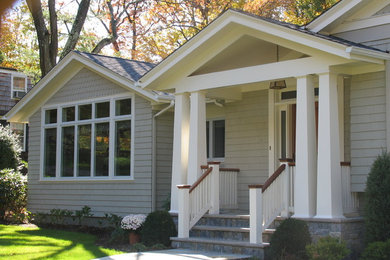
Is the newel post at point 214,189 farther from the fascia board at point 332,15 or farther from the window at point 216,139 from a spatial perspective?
the fascia board at point 332,15

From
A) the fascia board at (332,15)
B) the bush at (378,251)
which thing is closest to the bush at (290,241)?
the bush at (378,251)

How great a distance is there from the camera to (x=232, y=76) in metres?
9.41

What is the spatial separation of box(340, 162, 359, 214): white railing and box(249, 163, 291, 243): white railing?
2.97 ft

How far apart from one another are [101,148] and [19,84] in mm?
15913

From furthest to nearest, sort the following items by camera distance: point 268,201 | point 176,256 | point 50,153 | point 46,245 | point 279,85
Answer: point 50,153 < point 46,245 < point 279,85 < point 268,201 < point 176,256

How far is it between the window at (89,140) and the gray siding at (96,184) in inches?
9.4

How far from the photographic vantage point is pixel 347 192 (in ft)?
28.3

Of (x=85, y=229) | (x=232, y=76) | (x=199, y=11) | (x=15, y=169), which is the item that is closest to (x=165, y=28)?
(x=199, y=11)

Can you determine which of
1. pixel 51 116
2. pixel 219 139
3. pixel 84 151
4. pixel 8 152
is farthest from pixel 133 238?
pixel 8 152

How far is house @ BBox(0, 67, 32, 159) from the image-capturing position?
2659 cm

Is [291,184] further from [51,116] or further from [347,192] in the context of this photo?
[51,116]

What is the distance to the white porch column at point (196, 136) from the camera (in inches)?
395

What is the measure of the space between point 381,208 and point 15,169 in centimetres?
1227

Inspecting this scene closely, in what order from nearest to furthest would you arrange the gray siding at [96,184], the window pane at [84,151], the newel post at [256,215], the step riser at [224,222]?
1. the newel post at [256,215]
2. the step riser at [224,222]
3. the gray siding at [96,184]
4. the window pane at [84,151]
